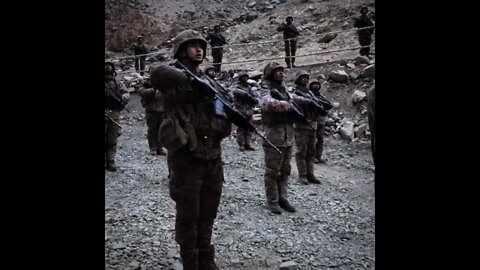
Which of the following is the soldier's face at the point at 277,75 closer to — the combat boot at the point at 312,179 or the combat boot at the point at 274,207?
the combat boot at the point at 274,207

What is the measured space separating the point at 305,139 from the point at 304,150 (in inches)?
7.9

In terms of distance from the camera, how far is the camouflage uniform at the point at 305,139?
5.86 m

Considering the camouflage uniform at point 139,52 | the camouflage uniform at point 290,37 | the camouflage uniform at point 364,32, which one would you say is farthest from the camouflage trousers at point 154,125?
the camouflage uniform at point 364,32

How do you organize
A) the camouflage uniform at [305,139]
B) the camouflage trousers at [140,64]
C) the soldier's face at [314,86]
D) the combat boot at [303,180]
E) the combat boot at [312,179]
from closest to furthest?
the camouflage uniform at [305,139] < the combat boot at [303,180] < the combat boot at [312,179] < the soldier's face at [314,86] < the camouflage trousers at [140,64]

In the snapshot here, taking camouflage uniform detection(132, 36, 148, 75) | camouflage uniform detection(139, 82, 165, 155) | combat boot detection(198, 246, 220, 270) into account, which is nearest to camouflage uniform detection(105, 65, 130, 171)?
camouflage uniform detection(139, 82, 165, 155)

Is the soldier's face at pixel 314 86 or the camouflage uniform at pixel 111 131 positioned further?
the soldier's face at pixel 314 86

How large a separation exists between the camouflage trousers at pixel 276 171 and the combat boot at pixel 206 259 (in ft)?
6.11

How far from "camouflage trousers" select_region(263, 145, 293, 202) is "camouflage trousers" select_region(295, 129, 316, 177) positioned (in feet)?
3.36

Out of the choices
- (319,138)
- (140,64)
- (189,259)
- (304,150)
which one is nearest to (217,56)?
(140,64)

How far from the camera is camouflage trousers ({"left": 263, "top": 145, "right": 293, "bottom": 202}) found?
4855 millimetres

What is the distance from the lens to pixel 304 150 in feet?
20.0
